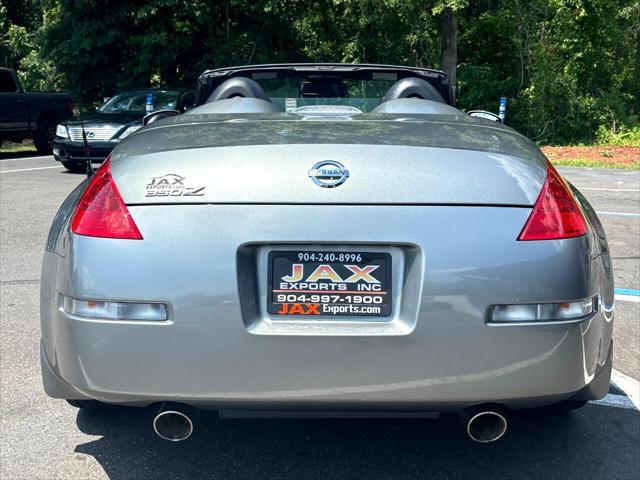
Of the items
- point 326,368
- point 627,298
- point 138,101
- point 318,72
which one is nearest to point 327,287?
point 326,368

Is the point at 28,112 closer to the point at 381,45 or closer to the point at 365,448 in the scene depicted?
the point at 381,45

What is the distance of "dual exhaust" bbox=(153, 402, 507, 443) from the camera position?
2.41 m

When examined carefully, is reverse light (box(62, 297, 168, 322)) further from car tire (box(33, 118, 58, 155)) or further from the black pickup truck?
car tire (box(33, 118, 58, 155))

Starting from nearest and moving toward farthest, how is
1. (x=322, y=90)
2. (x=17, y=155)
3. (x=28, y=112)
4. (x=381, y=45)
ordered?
1. (x=322, y=90)
2. (x=28, y=112)
3. (x=17, y=155)
4. (x=381, y=45)

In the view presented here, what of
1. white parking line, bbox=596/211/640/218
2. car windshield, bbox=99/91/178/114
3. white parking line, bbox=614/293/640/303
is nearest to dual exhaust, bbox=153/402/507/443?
white parking line, bbox=614/293/640/303

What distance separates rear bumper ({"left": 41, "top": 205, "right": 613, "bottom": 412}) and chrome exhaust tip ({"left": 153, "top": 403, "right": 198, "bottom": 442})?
90 millimetres

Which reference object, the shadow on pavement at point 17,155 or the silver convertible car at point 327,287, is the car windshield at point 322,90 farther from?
the shadow on pavement at point 17,155

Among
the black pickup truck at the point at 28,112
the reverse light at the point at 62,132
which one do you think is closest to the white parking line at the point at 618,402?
the reverse light at the point at 62,132

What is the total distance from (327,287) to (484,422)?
71cm

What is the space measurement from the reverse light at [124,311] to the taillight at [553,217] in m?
1.13

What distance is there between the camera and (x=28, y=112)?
56.1ft

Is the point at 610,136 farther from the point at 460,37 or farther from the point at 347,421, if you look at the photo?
the point at 347,421

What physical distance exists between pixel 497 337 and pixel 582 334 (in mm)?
305

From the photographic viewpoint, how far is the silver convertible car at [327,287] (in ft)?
7.45
